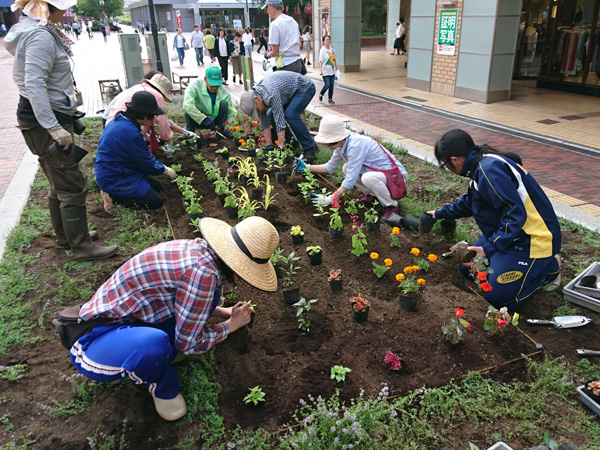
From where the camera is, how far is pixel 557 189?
17.7ft

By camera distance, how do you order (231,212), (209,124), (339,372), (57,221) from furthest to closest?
(209,124)
(231,212)
(57,221)
(339,372)

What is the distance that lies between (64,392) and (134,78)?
1103 cm

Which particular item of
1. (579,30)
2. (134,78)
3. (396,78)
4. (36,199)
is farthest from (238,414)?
(396,78)

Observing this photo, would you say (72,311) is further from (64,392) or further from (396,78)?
(396,78)

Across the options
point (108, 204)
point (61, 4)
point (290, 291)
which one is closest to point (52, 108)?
point (61, 4)

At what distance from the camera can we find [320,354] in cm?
290

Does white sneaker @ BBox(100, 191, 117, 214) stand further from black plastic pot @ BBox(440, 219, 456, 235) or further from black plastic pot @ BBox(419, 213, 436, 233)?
black plastic pot @ BBox(440, 219, 456, 235)

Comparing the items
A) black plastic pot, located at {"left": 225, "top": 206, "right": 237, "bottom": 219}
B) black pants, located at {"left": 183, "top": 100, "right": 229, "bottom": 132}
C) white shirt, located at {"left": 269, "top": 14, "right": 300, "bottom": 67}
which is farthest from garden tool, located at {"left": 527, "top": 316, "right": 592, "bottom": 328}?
white shirt, located at {"left": 269, "top": 14, "right": 300, "bottom": 67}

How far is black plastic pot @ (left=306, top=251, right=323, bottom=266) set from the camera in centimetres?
383

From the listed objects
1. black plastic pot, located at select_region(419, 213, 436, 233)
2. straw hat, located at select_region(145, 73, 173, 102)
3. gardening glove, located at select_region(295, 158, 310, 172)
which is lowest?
black plastic pot, located at select_region(419, 213, 436, 233)

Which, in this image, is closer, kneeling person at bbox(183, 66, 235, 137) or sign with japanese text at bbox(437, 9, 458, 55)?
kneeling person at bbox(183, 66, 235, 137)

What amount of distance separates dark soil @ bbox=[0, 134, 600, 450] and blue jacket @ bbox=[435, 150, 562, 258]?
499 mm

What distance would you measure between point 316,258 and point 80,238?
218 centimetres

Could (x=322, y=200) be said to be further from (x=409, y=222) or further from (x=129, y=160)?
(x=129, y=160)
